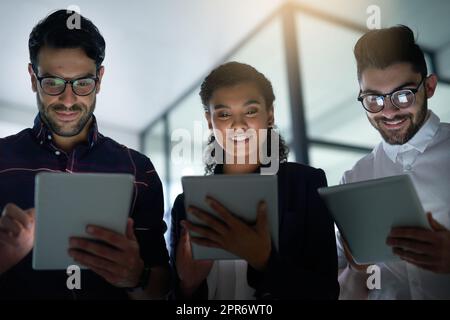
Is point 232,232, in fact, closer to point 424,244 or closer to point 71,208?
point 71,208

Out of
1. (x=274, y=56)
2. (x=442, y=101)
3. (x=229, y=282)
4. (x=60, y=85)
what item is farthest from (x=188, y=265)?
(x=274, y=56)

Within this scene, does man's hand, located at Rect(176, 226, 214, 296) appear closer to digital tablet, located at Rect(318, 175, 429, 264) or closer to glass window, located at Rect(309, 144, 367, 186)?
digital tablet, located at Rect(318, 175, 429, 264)

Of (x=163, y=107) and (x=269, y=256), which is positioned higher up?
(x=163, y=107)

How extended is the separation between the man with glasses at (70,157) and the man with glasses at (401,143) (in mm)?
685

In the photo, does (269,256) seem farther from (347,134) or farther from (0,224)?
(347,134)

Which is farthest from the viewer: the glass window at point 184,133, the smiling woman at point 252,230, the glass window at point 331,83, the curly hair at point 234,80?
the glass window at point 184,133

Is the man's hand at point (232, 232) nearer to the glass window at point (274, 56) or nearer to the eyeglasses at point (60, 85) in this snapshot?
the eyeglasses at point (60, 85)

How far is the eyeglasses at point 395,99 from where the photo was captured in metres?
1.57

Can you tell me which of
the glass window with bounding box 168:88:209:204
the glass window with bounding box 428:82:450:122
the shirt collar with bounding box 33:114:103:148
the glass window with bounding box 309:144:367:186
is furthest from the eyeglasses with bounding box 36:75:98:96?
the glass window with bounding box 168:88:209:204

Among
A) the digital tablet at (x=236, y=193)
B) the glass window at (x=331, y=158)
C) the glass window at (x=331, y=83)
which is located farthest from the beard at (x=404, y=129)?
the glass window at (x=331, y=83)

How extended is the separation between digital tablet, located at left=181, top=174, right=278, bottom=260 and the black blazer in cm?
14
